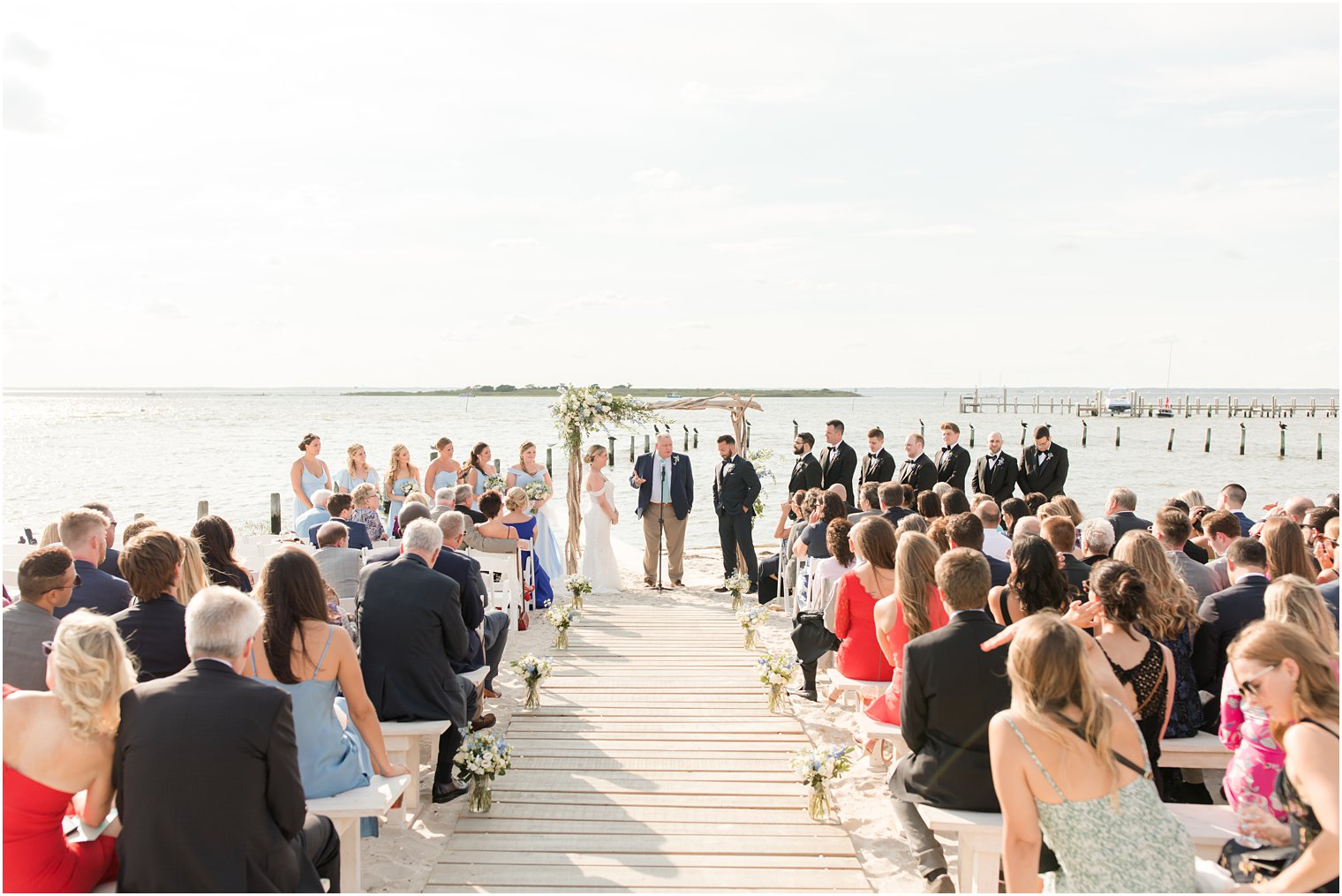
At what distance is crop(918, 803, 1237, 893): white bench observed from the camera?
331cm

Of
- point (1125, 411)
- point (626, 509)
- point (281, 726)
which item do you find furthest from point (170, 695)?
point (1125, 411)

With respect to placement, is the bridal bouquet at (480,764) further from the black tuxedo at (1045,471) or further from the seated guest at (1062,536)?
the black tuxedo at (1045,471)

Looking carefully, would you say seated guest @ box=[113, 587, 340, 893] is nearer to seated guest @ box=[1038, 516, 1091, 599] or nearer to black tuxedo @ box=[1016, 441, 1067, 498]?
seated guest @ box=[1038, 516, 1091, 599]

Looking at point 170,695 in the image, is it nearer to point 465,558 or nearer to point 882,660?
point 465,558

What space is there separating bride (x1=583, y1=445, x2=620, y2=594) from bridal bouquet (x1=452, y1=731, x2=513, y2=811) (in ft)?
19.3

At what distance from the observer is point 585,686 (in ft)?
21.9

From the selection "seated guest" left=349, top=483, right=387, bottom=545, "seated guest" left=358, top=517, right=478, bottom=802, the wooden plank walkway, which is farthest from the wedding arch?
"seated guest" left=358, top=517, right=478, bottom=802

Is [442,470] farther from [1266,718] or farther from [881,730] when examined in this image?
[1266,718]

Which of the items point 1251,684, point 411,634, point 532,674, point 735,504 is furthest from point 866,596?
point 735,504

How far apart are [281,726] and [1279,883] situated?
111 inches

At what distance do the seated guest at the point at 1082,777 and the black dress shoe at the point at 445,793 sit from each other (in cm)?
307

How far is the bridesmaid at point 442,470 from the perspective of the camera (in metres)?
9.82

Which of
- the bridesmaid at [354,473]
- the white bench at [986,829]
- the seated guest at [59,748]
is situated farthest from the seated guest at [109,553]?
the white bench at [986,829]

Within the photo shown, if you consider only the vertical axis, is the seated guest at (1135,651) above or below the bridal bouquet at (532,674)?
above
